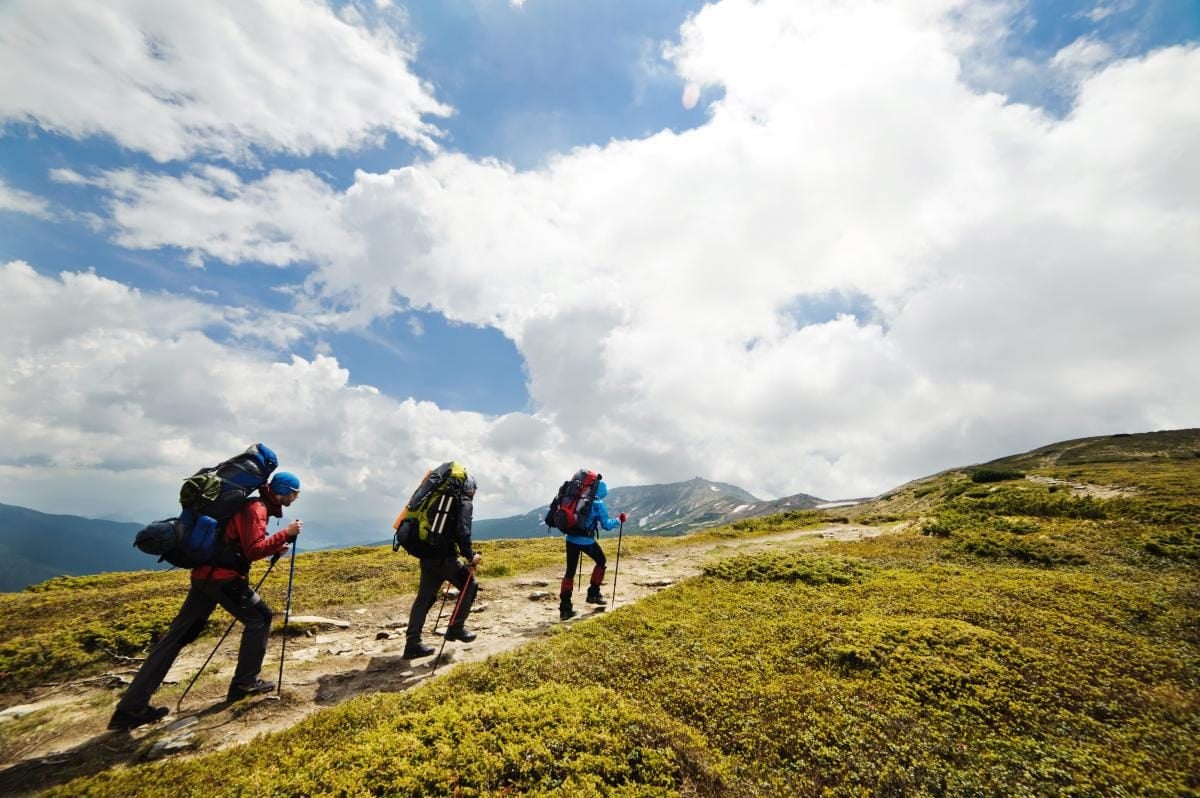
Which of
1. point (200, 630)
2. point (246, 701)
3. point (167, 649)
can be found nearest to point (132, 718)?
point (167, 649)

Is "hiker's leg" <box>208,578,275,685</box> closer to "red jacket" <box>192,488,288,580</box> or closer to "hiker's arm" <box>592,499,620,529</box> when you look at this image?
"red jacket" <box>192,488,288,580</box>

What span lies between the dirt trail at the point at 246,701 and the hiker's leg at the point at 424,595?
0.66 metres

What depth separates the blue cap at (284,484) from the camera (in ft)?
32.3

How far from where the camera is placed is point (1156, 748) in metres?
6.70

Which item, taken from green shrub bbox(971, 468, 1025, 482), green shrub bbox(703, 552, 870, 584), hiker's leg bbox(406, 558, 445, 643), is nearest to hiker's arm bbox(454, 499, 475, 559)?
hiker's leg bbox(406, 558, 445, 643)

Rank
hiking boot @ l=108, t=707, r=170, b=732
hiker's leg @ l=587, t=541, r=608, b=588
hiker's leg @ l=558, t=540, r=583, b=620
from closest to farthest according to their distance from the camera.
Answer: hiking boot @ l=108, t=707, r=170, b=732, hiker's leg @ l=558, t=540, r=583, b=620, hiker's leg @ l=587, t=541, r=608, b=588

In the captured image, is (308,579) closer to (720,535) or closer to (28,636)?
(28,636)

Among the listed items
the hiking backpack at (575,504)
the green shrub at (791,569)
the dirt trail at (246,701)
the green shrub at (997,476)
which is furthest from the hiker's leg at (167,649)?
the green shrub at (997,476)

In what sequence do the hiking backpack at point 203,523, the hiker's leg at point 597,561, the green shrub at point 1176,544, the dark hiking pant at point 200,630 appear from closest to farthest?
the dark hiking pant at point 200,630, the hiking backpack at point 203,523, the green shrub at point 1176,544, the hiker's leg at point 597,561

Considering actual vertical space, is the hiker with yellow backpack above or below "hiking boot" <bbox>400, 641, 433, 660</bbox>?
above

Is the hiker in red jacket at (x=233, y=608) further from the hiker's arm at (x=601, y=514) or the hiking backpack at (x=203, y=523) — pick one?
the hiker's arm at (x=601, y=514)

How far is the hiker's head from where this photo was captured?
9.84 m

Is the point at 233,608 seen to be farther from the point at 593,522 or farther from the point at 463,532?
the point at 593,522

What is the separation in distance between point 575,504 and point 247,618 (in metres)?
8.56
